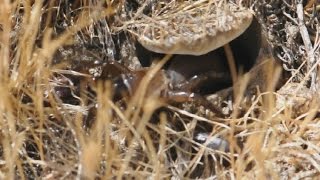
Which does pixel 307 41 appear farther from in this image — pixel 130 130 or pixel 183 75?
pixel 130 130

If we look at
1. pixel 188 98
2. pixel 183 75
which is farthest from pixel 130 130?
pixel 183 75

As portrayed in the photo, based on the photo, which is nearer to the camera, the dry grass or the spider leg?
the dry grass

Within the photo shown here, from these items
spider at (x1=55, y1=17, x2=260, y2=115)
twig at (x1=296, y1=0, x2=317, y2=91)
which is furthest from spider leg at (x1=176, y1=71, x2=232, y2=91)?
twig at (x1=296, y1=0, x2=317, y2=91)

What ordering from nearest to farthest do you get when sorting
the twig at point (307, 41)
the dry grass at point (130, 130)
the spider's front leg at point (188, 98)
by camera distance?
the dry grass at point (130, 130) → the spider's front leg at point (188, 98) → the twig at point (307, 41)

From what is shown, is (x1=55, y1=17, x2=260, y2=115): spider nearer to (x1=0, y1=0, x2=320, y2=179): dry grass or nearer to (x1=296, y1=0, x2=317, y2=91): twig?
(x1=0, y1=0, x2=320, y2=179): dry grass

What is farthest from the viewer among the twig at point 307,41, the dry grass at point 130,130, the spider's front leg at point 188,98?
the twig at point 307,41

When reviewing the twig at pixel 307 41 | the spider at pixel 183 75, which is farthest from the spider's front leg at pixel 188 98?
the twig at pixel 307 41

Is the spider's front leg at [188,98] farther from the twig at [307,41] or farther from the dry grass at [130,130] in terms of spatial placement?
the twig at [307,41]

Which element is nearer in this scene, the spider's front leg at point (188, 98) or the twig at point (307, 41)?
the spider's front leg at point (188, 98)

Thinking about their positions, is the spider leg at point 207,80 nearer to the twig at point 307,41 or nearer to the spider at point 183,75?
the spider at point 183,75
